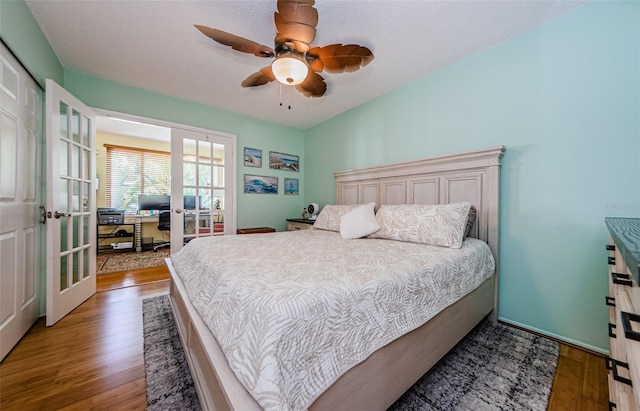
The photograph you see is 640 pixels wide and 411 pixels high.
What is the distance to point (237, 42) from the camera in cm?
164

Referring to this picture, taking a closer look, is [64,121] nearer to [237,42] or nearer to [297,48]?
[237,42]

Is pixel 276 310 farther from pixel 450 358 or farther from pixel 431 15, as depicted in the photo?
pixel 431 15

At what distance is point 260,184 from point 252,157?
0.46 metres

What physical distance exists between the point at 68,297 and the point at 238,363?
248cm

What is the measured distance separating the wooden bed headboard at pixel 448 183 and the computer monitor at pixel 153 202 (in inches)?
180

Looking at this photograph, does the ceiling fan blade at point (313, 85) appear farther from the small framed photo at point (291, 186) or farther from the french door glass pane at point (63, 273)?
the french door glass pane at point (63, 273)

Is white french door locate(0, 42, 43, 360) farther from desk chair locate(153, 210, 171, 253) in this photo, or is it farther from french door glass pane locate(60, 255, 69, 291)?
desk chair locate(153, 210, 171, 253)

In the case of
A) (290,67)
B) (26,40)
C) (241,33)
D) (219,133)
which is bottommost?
(290,67)

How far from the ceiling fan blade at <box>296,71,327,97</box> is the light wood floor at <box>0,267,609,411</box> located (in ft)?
7.74

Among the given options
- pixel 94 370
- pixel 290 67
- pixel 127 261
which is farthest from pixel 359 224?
pixel 127 261

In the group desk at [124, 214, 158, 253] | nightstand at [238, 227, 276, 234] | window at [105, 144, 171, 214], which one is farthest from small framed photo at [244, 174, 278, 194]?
window at [105, 144, 171, 214]

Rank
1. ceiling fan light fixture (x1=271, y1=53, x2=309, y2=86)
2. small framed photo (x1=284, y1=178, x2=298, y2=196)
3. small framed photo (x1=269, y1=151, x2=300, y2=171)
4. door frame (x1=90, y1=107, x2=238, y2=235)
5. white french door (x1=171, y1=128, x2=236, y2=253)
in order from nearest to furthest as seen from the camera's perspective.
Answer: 1. ceiling fan light fixture (x1=271, y1=53, x2=309, y2=86)
2. door frame (x1=90, y1=107, x2=238, y2=235)
3. white french door (x1=171, y1=128, x2=236, y2=253)
4. small framed photo (x1=269, y1=151, x2=300, y2=171)
5. small framed photo (x1=284, y1=178, x2=298, y2=196)

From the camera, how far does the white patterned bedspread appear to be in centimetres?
76

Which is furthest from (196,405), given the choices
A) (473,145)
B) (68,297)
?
(473,145)
